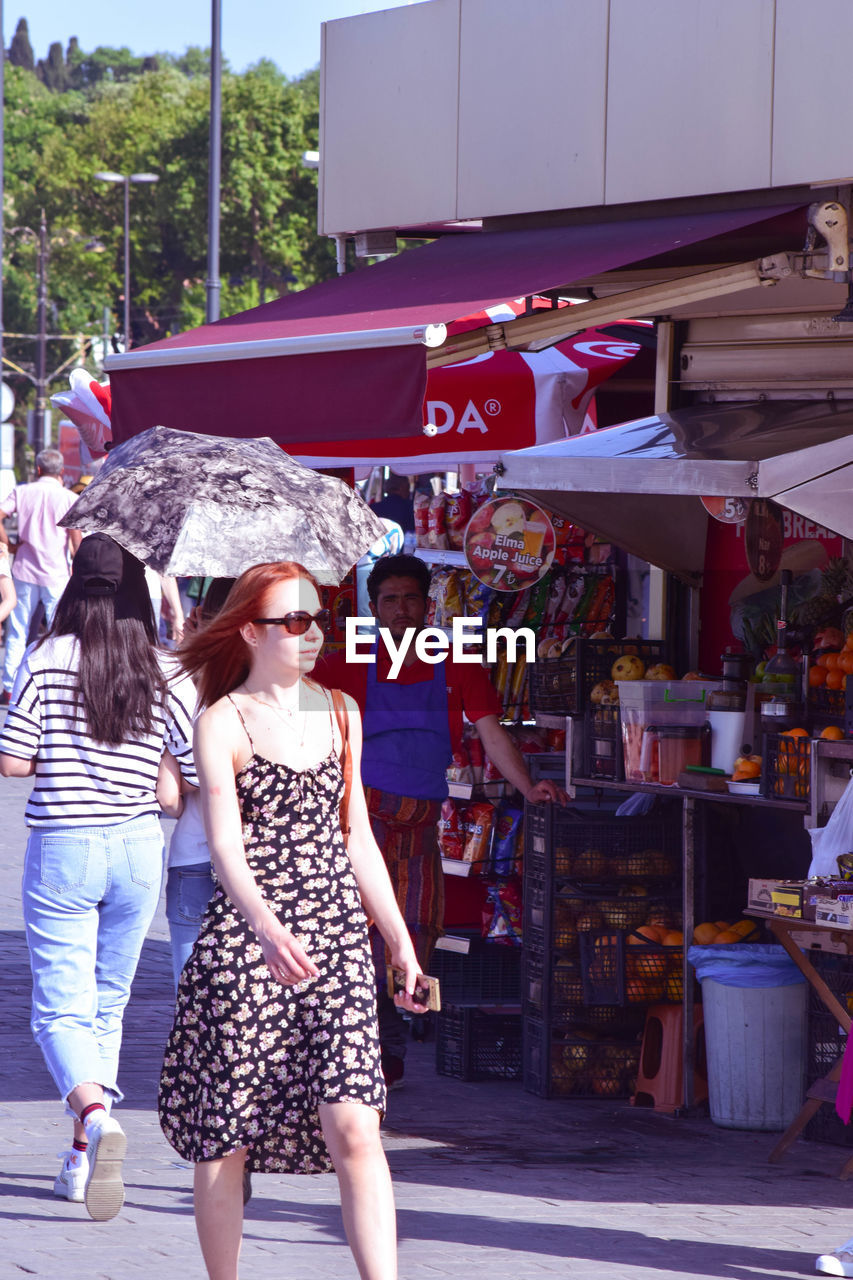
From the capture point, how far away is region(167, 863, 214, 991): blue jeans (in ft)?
19.1

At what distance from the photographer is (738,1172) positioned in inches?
238

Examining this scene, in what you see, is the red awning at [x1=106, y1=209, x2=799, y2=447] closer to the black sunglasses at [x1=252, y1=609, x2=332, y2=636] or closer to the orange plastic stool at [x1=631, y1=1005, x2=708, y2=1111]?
the black sunglasses at [x1=252, y1=609, x2=332, y2=636]

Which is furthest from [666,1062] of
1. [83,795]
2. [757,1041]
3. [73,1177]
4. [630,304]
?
[630,304]

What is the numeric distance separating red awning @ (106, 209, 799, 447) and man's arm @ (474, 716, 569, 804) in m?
1.39

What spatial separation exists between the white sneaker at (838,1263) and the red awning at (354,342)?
2615 mm

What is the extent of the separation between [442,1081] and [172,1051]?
3.24m

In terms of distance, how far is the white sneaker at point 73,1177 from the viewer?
5391mm

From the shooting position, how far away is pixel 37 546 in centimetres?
1622

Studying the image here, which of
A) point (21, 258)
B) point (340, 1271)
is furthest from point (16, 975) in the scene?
point (21, 258)

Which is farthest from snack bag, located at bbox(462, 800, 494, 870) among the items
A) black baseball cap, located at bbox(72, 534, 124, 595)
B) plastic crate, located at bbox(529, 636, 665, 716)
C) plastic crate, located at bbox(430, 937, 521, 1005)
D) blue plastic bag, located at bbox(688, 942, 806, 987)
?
black baseball cap, located at bbox(72, 534, 124, 595)

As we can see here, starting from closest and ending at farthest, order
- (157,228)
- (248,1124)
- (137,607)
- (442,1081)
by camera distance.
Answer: (248,1124), (137,607), (442,1081), (157,228)

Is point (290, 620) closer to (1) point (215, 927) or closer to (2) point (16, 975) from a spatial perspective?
(1) point (215, 927)

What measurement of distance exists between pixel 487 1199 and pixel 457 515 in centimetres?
364

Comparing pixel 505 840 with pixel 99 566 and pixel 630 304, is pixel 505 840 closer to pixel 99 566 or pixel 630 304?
pixel 630 304
